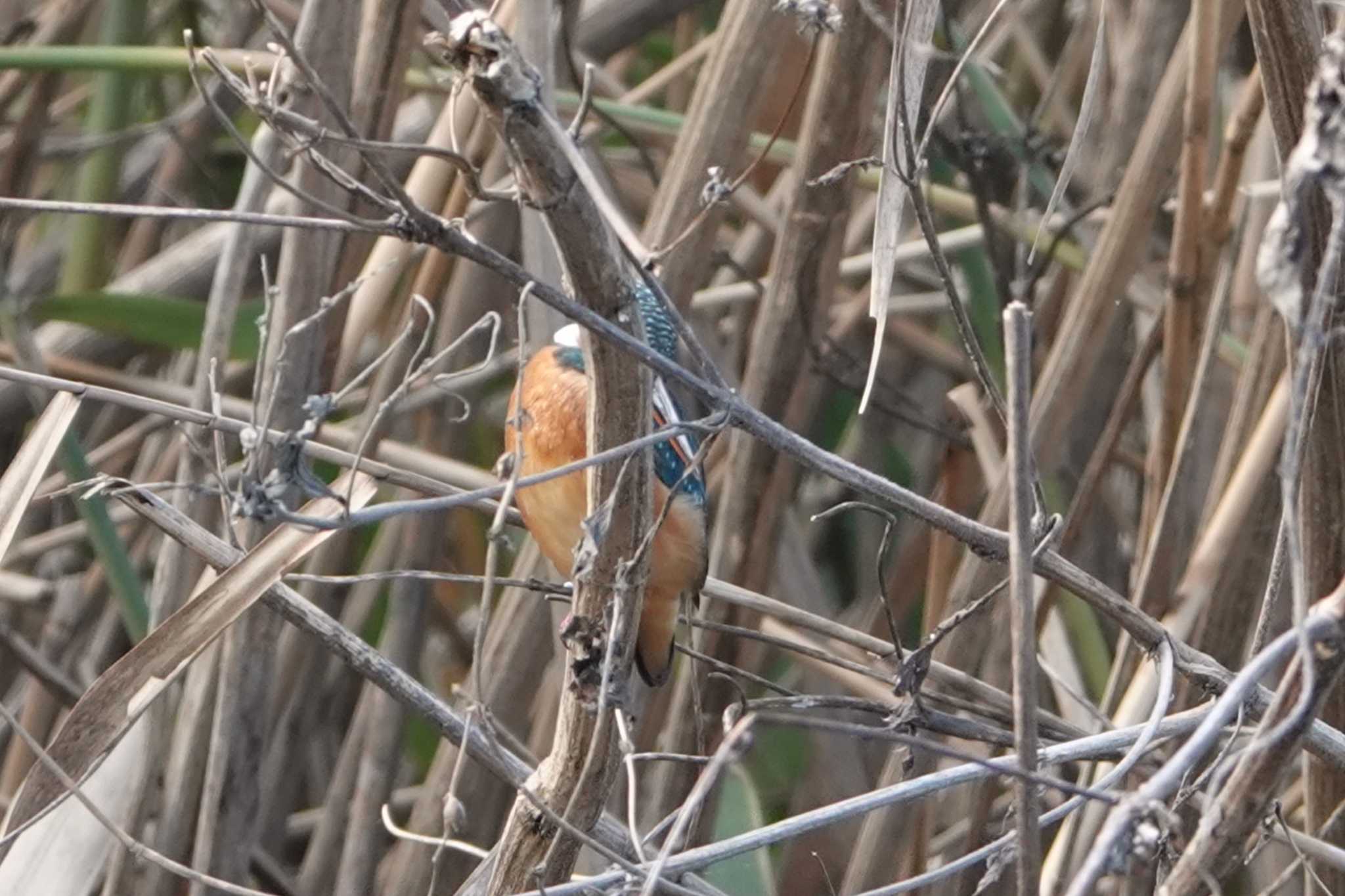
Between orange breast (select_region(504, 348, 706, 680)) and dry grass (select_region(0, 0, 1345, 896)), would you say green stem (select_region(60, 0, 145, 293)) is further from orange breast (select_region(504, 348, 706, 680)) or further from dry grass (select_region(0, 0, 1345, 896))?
orange breast (select_region(504, 348, 706, 680))

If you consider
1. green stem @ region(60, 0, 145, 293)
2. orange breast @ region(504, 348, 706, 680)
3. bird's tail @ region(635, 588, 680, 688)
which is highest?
green stem @ region(60, 0, 145, 293)

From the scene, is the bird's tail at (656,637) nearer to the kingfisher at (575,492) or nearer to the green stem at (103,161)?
the kingfisher at (575,492)

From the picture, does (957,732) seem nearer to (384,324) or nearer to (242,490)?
(242,490)

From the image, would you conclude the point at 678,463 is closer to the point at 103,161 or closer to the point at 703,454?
the point at 703,454

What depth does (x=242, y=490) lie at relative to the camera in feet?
1.87

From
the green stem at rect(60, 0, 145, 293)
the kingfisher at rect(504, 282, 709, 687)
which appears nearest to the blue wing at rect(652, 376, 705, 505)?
the kingfisher at rect(504, 282, 709, 687)

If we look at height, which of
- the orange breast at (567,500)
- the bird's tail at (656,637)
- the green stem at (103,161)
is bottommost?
the bird's tail at (656,637)

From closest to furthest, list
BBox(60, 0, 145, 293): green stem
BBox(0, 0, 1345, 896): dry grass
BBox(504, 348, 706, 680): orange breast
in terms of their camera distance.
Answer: BBox(0, 0, 1345, 896): dry grass
BBox(504, 348, 706, 680): orange breast
BBox(60, 0, 145, 293): green stem

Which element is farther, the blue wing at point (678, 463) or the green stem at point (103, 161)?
the green stem at point (103, 161)

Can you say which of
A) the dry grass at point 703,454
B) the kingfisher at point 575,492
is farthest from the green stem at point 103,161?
the kingfisher at point 575,492

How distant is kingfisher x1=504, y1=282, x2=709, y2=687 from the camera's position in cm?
109

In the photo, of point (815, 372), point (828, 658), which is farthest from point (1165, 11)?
point (828, 658)

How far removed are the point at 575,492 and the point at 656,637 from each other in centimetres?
16

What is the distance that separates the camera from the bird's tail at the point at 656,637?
1.16 metres
